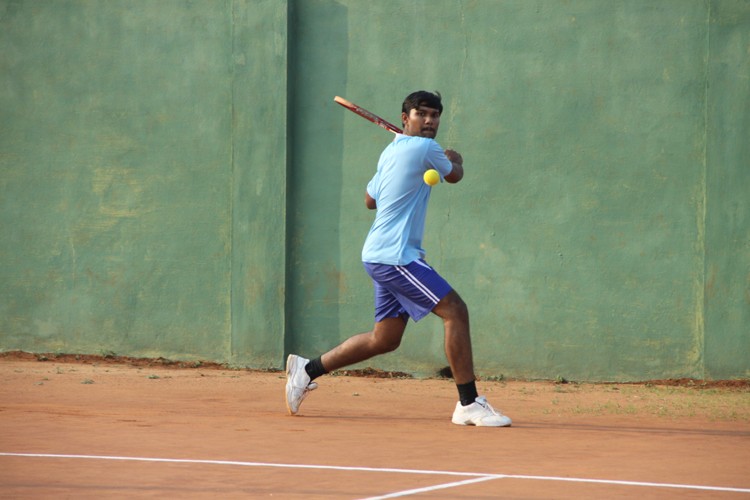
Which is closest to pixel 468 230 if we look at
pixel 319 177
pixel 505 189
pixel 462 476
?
pixel 505 189

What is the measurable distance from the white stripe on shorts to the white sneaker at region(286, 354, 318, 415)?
857 mm

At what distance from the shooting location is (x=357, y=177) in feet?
30.8

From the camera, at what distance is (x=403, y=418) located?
7.04 metres

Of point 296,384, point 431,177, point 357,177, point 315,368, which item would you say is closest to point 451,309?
point 431,177

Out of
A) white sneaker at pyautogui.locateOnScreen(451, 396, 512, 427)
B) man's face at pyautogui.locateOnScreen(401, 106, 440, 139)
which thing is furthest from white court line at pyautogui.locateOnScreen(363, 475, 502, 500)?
man's face at pyautogui.locateOnScreen(401, 106, 440, 139)

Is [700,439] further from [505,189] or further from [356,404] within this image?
[505,189]

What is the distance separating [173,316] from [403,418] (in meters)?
3.23

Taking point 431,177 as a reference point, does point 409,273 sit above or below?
below

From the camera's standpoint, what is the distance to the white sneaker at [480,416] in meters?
6.52

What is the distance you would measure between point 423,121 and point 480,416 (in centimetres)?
171

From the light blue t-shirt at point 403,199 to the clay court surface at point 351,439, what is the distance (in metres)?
0.98

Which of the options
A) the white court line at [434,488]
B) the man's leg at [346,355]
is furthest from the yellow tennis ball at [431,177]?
the white court line at [434,488]

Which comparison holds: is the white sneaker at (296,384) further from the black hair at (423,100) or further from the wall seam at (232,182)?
the wall seam at (232,182)

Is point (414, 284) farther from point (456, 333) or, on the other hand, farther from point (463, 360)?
point (463, 360)
